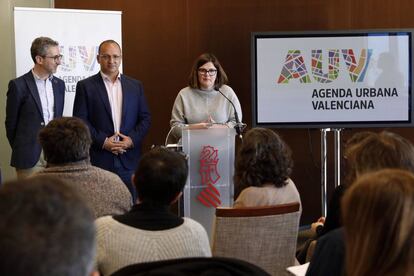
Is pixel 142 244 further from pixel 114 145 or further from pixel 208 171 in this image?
pixel 114 145

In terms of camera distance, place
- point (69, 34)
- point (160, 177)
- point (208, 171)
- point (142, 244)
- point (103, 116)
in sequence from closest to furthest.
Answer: point (142, 244), point (160, 177), point (208, 171), point (103, 116), point (69, 34)

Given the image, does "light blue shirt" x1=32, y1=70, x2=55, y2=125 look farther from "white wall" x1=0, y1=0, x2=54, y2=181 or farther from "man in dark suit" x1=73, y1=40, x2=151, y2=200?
"white wall" x1=0, y1=0, x2=54, y2=181

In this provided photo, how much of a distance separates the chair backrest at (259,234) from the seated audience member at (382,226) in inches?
53.6

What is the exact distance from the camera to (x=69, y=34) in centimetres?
557

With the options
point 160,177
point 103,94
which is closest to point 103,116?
point 103,94

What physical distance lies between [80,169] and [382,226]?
76.6 inches

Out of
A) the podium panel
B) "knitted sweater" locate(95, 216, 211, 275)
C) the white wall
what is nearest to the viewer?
"knitted sweater" locate(95, 216, 211, 275)

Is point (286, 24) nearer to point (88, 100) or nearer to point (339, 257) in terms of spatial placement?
point (88, 100)

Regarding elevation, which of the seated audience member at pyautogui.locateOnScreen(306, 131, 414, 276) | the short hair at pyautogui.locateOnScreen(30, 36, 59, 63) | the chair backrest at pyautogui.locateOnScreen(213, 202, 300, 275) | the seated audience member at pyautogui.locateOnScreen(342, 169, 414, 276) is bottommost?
the chair backrest at pyautogui.locateOnScreen(213, 202, 300, 275)

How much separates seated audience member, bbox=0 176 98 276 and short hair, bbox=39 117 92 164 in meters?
2.04

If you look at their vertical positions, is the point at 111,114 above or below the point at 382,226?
above

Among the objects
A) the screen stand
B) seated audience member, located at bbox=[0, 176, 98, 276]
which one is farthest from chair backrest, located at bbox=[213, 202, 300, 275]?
the screen stand

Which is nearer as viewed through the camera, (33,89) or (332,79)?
(33,89)

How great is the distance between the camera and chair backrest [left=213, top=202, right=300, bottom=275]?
2.88 meters
